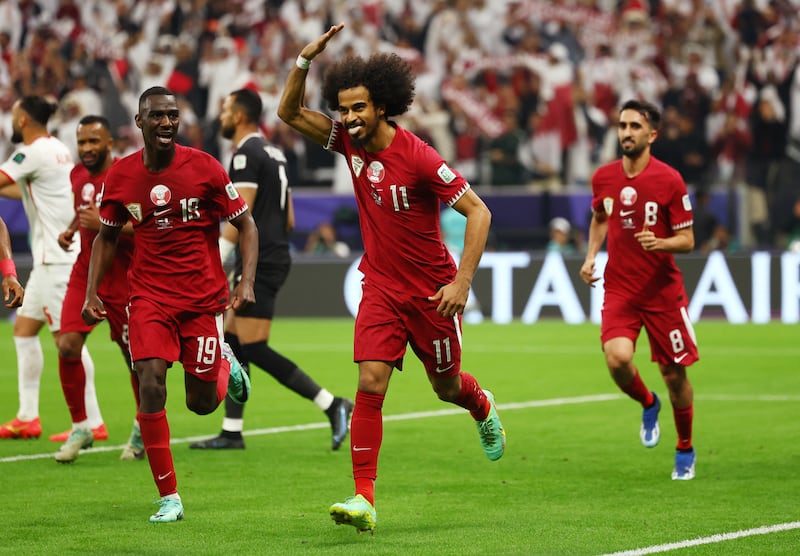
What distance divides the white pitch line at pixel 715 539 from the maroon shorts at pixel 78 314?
14.0ft

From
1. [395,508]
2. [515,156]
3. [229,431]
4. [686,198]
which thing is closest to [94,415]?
[229,431]

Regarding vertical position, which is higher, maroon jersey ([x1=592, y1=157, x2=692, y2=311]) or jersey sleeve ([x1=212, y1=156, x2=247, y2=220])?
jersey sleeve ([x1=212, y1=156, x2=247, y2=220])

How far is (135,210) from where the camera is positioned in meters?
8.00

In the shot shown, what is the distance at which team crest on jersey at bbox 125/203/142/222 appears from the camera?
798 cm

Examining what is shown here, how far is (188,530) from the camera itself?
24.2ft

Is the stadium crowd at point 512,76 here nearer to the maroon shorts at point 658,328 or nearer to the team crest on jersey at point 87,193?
the team crest on jersey at point 87,193

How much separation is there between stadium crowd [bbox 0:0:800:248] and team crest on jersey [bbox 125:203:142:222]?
13.2m

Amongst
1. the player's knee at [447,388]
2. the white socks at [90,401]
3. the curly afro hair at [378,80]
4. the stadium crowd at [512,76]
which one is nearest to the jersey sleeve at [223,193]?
the curly afro hair at [378,80]

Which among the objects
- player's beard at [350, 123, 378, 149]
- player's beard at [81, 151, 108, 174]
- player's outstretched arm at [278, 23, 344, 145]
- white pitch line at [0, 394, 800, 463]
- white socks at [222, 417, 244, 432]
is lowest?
white pitch line at [0, 394, 800, 463]

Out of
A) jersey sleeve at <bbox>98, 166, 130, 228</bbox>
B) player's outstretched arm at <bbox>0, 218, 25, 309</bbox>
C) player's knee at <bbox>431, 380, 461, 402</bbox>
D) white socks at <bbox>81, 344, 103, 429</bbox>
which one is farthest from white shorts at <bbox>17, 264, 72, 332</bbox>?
player's knee at <bbox>431, 380, 461, 402</bbox>

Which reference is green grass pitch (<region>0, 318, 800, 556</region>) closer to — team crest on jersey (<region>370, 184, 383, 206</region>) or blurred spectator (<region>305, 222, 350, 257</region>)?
team crest on jersey (<region>370, 184, 383, 206</region>)

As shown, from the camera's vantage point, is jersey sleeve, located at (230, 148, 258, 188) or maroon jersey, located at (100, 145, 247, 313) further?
jersey sleeve, located at (230, 148, 258, 188)

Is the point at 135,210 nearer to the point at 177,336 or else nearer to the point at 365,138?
the point at 177,336

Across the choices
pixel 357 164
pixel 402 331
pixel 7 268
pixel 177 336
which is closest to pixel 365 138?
pixel 357 164
